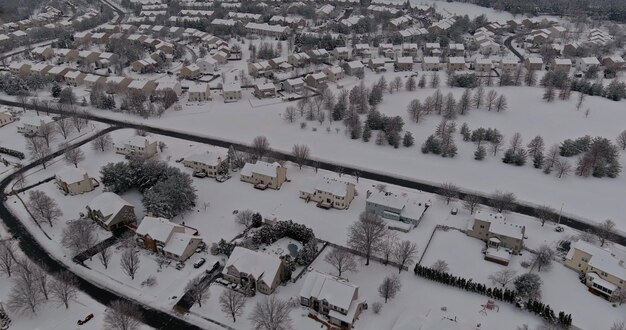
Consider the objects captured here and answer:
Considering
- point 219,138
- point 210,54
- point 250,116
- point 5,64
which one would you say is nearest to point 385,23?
point 210,54

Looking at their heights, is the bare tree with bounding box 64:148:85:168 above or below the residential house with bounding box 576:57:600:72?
below

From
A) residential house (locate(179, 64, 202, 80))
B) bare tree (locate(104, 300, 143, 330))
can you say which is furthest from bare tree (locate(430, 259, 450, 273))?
residential house (locate(179, 64, 202, 80))

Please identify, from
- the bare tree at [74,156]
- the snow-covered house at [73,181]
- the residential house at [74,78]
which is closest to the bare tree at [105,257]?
the snow-covered house at [73,181]

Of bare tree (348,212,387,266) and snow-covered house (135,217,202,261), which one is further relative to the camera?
snow-covered house (135,217,202,261)

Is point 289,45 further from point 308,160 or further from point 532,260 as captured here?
point 532,260

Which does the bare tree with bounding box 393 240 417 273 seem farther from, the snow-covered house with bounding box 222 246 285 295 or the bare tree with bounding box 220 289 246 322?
the bare tree with bounding box 220 289 246 322
